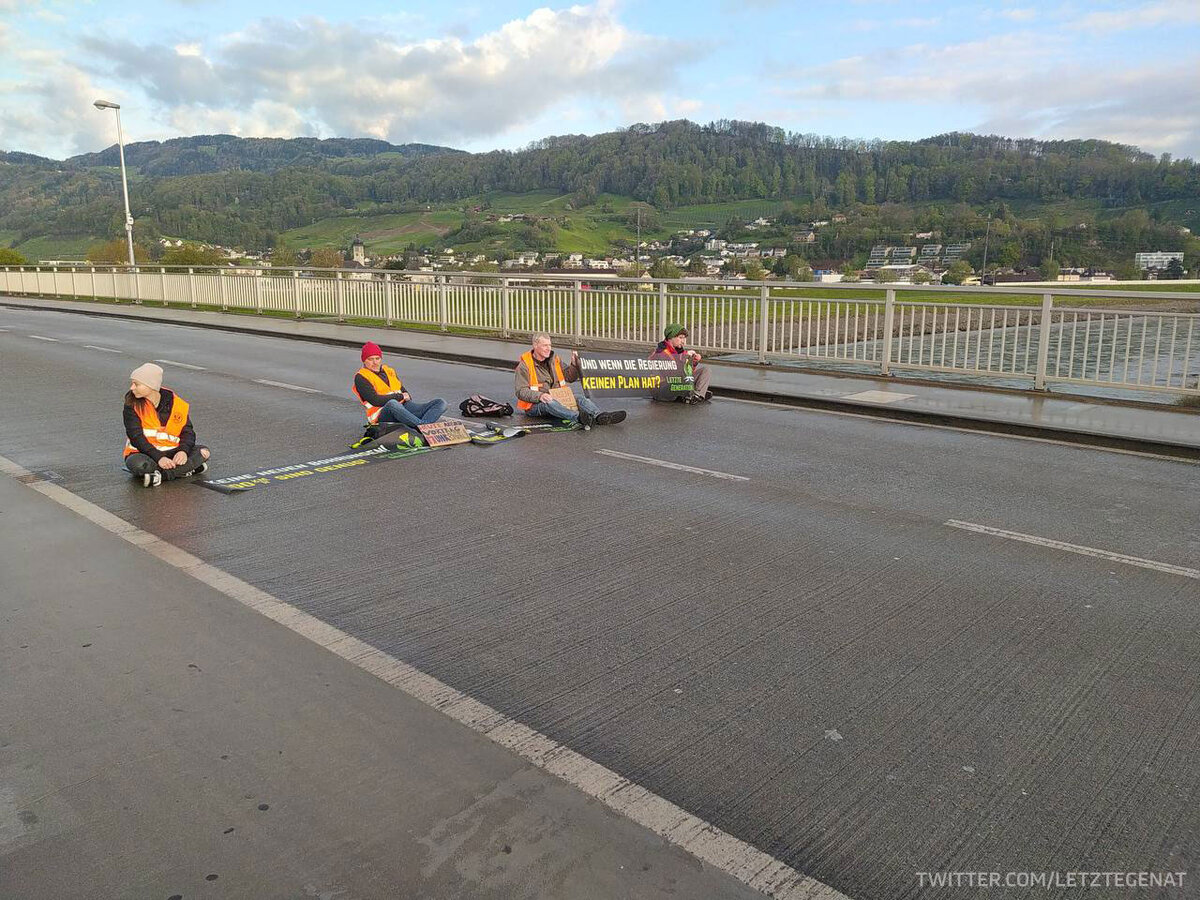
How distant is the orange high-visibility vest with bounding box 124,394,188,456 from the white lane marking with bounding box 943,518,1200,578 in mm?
6578

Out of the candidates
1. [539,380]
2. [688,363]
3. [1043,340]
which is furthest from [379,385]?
[1043,340]

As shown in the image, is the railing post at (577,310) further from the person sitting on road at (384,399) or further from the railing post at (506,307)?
the person sitting on road at (384,399)

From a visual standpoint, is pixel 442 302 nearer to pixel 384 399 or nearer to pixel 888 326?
pixel 888 326

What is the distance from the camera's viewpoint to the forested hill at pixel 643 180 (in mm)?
64625

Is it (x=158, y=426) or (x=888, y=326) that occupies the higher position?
(x=888, y=326)

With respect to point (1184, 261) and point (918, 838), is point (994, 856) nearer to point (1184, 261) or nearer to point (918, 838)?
point (918, 838)

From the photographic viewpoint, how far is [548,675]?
429cm

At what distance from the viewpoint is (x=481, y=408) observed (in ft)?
38.1

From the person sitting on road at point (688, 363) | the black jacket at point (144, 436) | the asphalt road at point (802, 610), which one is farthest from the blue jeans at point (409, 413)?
the person sitting on road at point (688, 363)

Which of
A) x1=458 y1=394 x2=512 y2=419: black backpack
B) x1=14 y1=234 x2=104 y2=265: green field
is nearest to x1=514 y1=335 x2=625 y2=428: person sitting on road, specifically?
x1=458 y1=394 x2=512 y2=419: black backpack

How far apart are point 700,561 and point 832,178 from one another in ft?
340

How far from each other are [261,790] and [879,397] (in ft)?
37.2

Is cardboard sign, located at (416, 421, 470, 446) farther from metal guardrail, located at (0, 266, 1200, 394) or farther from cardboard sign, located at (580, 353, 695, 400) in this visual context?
metal guardrail, located at (0, 266, 1200, 394)

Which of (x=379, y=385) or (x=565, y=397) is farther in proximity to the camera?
(x=565, y=397)
